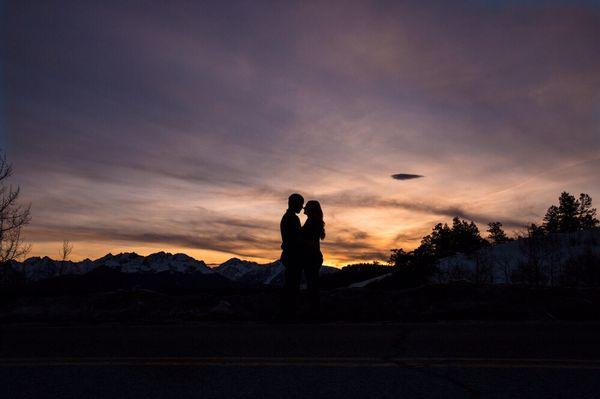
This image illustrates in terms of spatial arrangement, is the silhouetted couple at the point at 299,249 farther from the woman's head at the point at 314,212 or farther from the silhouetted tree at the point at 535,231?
the silhouetted tree at the point at 535,231

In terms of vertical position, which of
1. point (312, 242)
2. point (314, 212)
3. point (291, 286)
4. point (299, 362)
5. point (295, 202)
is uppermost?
point (295, 202)

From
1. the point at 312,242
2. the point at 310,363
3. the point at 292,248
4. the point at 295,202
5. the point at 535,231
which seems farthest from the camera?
the point at 535,231

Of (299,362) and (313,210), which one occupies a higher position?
(313,210)

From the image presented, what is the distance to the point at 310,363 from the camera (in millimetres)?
4637

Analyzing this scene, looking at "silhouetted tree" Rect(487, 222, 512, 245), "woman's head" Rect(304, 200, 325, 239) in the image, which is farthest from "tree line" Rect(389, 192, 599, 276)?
"woman's head" Rect(304, 200, 325, 239)

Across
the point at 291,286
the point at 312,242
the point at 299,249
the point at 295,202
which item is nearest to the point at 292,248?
the point at 299,249

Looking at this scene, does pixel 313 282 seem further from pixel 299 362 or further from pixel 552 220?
pixel 552 220

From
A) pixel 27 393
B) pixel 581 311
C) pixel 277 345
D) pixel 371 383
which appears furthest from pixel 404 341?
pixel 581 311

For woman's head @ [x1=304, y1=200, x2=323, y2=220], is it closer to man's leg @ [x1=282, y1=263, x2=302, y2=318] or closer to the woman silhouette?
the woman silhouette

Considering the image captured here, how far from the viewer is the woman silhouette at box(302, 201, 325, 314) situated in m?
9.66

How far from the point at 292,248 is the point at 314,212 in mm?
772

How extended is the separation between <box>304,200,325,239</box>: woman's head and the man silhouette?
0.54 feet

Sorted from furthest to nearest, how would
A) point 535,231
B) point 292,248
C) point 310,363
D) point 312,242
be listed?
point 535,231 < point 312,242 < point 292,248 < point 310,363

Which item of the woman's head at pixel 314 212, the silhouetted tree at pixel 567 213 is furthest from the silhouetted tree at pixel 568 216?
the woman's head at pixel 314 212
